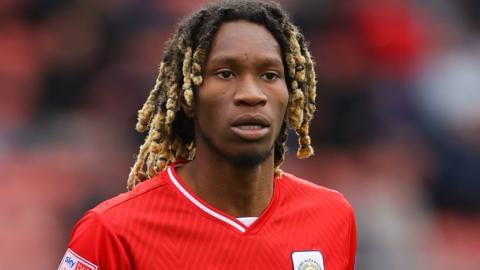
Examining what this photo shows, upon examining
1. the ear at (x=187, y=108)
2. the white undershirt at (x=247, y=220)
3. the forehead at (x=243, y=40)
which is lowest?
the white undershirt at (x=247, y=220)

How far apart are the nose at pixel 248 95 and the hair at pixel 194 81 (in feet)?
0.51

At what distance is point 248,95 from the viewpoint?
12.0 feet

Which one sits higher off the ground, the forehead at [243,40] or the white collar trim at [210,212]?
the forehead at [243,40]

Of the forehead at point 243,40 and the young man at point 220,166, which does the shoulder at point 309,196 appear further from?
the forehead at point 243,40

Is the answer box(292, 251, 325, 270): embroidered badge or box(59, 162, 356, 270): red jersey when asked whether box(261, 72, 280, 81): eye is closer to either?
box(59, 162, 356, 270): red jersey

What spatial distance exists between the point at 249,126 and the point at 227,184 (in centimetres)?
28

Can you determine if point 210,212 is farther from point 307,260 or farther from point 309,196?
point 309,196

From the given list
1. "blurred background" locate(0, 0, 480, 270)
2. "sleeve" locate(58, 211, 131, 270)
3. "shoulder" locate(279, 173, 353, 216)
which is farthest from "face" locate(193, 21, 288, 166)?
"blurred background" locate(0, 0, 480, 270)

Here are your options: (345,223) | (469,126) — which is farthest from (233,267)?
(469,126)

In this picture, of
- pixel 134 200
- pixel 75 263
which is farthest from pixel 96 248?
pixel 134 200

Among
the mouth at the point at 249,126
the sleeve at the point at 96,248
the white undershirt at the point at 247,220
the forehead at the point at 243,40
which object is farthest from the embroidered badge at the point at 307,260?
the forehead at the point at 243,40

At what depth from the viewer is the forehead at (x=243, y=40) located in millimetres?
3727

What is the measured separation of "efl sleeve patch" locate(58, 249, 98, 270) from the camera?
360cm

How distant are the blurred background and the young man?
130 inches
